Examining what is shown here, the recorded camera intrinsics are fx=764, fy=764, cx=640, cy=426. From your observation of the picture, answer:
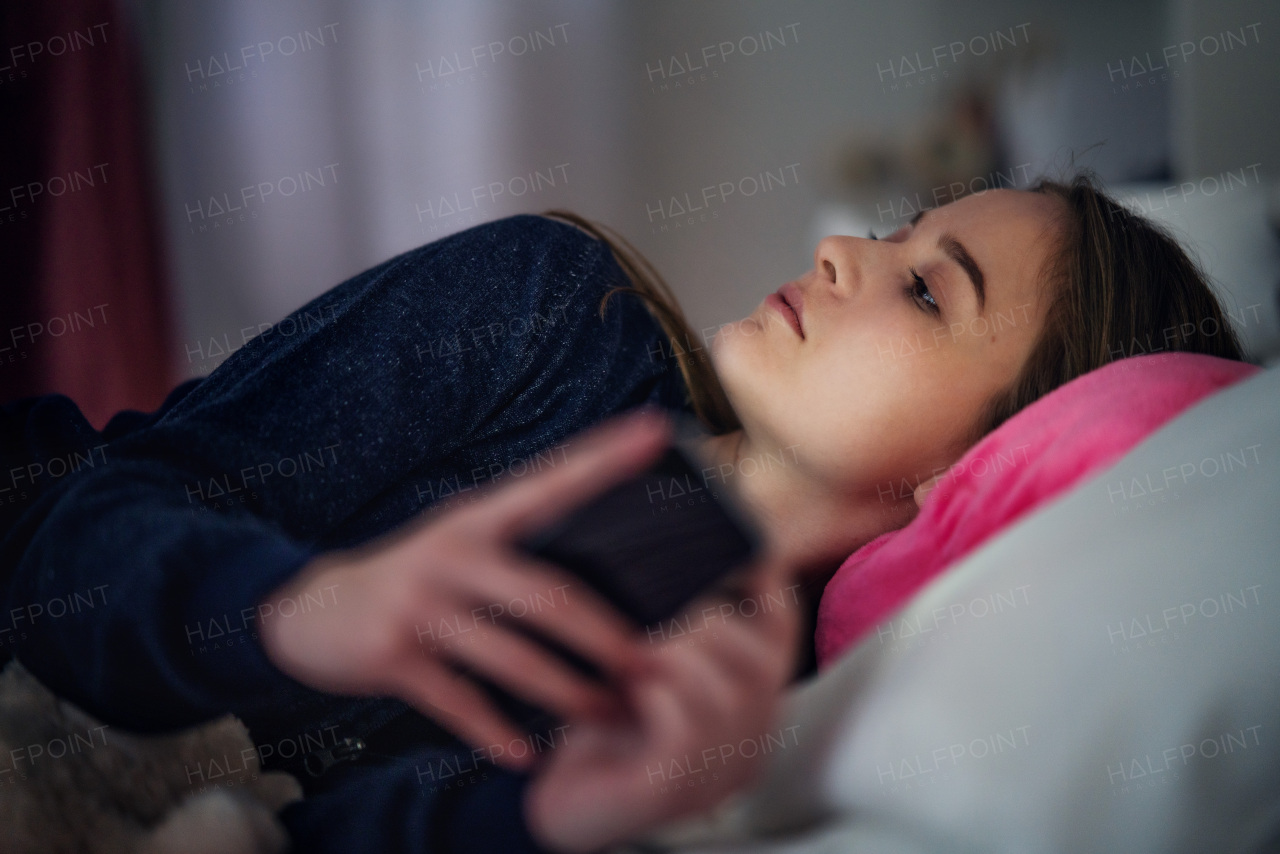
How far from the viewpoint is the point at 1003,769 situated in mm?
A: 416

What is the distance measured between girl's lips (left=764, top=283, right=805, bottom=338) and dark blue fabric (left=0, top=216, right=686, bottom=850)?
0.16 m

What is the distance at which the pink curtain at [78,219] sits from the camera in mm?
1293

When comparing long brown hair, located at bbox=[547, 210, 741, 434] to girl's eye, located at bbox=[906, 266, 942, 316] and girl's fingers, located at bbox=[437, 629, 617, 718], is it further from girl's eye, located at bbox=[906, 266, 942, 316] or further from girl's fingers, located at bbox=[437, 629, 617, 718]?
girl's fingers, located at bbox=[437, 629, 617, 718]

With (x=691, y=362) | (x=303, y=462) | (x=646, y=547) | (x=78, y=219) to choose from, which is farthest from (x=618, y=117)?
(x=646, y=547)

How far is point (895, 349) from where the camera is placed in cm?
69

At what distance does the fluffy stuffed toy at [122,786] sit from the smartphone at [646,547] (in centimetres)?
22

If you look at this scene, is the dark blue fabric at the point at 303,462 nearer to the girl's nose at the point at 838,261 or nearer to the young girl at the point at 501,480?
the young girl at the point at 501,480

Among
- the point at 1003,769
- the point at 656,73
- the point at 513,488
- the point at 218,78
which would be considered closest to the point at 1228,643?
the point at 1003,769

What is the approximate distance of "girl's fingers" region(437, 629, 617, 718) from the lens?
0.34 metres

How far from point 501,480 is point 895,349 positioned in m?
0.38

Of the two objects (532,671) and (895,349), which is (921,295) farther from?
(532,671)

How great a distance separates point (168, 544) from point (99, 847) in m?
0.17

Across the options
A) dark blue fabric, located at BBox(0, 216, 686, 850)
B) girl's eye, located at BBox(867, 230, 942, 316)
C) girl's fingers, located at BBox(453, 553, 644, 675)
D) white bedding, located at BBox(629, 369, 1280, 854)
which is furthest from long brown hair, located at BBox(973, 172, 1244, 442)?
girl's fingers, located at BBox(453, 553, 644, 675)

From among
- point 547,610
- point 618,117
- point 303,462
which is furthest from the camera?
point 618,117
